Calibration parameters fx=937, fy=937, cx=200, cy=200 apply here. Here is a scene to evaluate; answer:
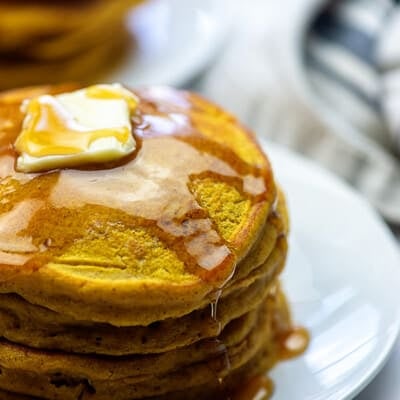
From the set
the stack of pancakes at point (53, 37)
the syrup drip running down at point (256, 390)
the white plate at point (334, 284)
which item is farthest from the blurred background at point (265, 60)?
the syrup drip running down at point (256, 390)

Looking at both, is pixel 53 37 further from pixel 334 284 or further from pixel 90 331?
pixel 90 331

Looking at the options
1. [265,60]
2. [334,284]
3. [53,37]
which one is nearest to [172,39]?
[265,60]

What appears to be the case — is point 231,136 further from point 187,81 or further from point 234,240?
point 187,81

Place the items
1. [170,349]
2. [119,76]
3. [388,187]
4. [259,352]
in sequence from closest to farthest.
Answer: [170,349] < [259,352] < [388,187] < [119,76]

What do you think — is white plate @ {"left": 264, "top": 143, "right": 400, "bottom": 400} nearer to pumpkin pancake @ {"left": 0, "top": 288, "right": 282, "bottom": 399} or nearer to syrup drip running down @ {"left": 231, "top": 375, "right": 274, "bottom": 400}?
syrup drip running down @ {"left": 231, "top": 375, "right": 274, "bottom": 400}

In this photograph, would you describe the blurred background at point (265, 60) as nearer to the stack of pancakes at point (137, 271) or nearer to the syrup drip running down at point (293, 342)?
the syrup drip running down at point (293, 342)

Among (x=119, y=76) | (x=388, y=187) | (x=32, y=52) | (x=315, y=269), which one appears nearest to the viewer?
(x=315, y=269)

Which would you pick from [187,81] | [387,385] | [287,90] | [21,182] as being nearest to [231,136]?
[21,182]
